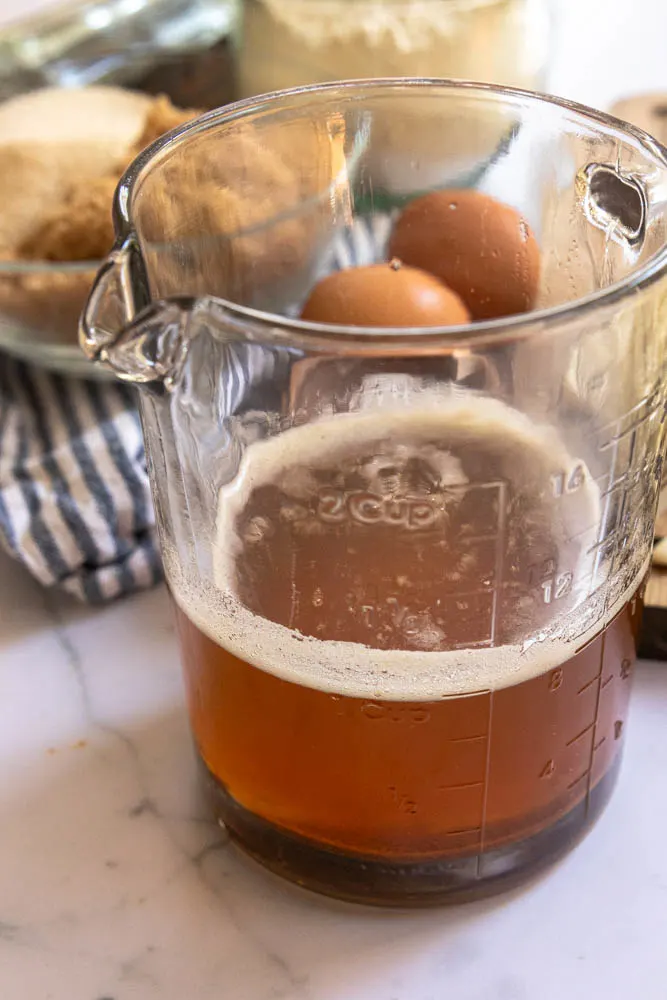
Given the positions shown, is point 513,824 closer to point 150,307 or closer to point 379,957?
point 379,957

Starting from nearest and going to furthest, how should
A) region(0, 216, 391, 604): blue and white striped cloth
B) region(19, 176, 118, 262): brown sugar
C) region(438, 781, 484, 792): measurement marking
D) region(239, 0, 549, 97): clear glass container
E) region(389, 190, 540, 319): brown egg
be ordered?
region(438, 781, 484, 792): measurement marking → region(389, 190, 540, 319): brown egg → region(0, 216, 391, 604): blue and white striped cloth → region(19, 176, 118, 262): brown sugar → region(239, 0, 549, 97): clear glass container

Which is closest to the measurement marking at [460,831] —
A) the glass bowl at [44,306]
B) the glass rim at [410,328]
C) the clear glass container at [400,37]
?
the glass rim at [410,328]

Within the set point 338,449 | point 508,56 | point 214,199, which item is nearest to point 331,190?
point 214,199

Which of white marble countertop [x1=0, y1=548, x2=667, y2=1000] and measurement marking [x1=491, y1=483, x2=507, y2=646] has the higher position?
measurement marking [x1=491, y1=483, x2=507, y2=646]

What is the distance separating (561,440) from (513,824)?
0.18 m

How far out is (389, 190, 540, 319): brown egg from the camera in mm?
643

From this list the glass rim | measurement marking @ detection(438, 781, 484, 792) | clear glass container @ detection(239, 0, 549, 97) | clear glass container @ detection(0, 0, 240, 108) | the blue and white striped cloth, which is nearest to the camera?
the glass rim

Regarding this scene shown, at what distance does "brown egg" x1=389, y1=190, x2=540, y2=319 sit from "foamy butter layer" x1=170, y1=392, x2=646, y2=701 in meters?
0.12

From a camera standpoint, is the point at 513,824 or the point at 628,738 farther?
the point at 628,738

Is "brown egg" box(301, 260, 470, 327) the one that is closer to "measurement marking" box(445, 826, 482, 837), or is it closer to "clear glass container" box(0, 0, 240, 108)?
"measurement marking" box(445, 826, 482, 837)

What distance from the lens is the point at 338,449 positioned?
56cm

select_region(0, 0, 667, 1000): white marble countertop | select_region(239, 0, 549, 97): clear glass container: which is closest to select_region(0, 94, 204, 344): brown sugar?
select_region(239, 0, 549, 97): clear glass container

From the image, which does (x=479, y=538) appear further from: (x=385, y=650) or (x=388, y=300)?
(x=388, y=300)

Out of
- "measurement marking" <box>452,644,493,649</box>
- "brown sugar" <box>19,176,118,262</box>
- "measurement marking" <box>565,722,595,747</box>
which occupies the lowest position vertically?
"measurement marking" <box>565,722,595,747</box>
